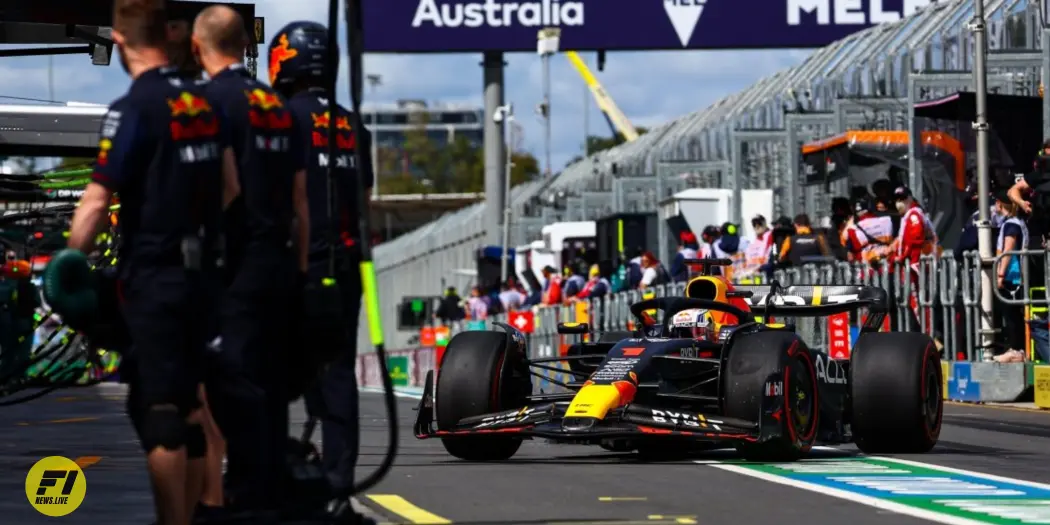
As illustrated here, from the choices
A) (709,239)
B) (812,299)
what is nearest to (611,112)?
(709,239)

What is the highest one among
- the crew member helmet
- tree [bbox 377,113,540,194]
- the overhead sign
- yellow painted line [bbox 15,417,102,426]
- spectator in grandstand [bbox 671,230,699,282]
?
tree [bbox 377,113,540,194]

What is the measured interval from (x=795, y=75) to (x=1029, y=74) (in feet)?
33.2

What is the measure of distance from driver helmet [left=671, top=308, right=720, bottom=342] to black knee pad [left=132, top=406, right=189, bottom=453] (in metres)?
6.26

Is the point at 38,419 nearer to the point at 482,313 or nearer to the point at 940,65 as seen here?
the point at 940,65

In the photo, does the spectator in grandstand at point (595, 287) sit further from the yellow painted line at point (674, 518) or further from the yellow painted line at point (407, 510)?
the yellow painted line at point (674, 518)

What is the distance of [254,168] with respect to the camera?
6965mm

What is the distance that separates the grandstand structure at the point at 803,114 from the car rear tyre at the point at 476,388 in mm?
10606

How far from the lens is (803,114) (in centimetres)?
3106

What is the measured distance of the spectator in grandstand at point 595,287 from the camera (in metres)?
31.1

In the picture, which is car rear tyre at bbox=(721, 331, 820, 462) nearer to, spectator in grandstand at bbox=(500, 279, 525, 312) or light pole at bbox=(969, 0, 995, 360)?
light pole at bbox=(969, 0, 995, 360)

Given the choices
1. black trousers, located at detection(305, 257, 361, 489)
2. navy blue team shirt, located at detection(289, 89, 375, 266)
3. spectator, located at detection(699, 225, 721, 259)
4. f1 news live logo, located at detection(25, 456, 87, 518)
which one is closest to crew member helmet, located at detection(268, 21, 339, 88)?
navy blue team shirt, located at detection(289, 89, 375, 266)

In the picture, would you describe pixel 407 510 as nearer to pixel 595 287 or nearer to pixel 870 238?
pixel 870 238

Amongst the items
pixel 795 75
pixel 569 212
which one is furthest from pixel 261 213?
pixel 569 212

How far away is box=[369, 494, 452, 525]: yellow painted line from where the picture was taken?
8086 mm
